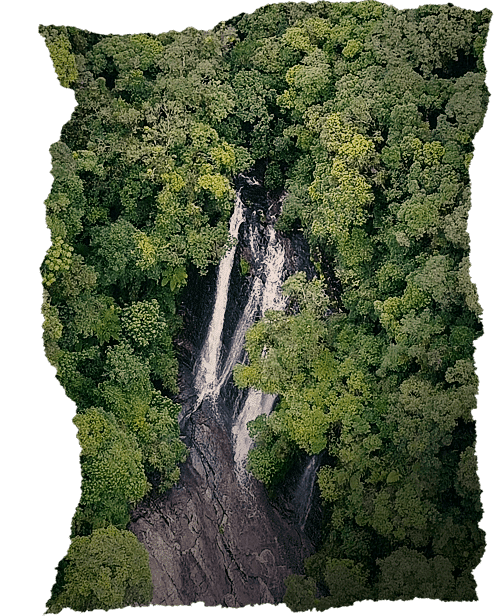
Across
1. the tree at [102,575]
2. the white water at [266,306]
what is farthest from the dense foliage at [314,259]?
the white water at [266,306]

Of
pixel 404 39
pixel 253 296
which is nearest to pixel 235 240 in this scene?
pixel 253 296

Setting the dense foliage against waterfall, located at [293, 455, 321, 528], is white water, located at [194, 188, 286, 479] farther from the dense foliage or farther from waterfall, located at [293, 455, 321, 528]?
waterfall, located at [293, 455, 321, 528]

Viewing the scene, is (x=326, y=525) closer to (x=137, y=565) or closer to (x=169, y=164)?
(x=137, y=565)

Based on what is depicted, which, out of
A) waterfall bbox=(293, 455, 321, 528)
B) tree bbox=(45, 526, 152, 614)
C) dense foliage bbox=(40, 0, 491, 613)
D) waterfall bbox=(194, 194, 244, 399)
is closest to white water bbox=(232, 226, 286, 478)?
dense foliage bbox=(40, 0, 491, 613)

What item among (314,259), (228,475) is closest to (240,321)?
(314,259)

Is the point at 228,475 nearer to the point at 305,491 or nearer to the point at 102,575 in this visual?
the point at 305,491
